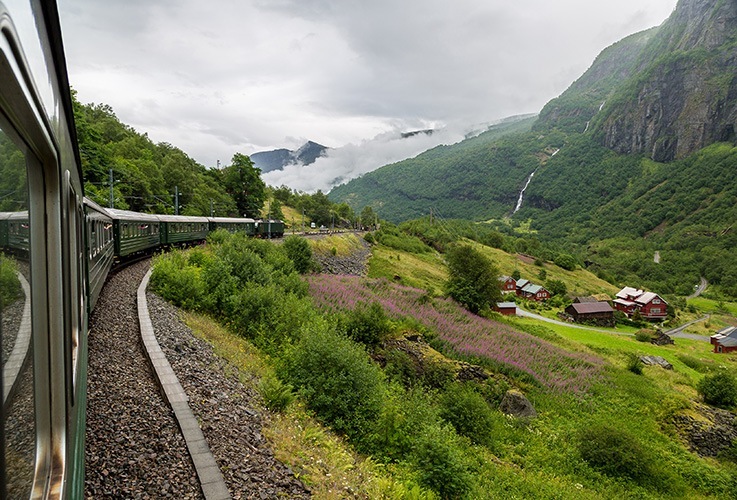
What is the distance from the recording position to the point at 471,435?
43.5 ft

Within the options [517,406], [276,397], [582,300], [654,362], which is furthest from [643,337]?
[276,397]

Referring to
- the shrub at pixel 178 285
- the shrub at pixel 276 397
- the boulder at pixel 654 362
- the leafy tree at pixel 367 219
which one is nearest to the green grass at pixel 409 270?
the boulder at pixel 654 362

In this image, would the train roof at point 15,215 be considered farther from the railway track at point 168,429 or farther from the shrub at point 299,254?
the shrub at point 299,254

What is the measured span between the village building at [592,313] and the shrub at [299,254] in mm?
41538

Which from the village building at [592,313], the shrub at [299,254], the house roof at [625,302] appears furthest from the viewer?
the house roof at [625,302]

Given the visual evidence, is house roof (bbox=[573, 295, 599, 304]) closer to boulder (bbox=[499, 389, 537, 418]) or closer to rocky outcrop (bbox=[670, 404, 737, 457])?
rocky outcrop (bbox=[670, 404, 737, 457])

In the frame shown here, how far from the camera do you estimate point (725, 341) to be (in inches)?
1794

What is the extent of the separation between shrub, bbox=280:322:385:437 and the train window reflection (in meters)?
8.36

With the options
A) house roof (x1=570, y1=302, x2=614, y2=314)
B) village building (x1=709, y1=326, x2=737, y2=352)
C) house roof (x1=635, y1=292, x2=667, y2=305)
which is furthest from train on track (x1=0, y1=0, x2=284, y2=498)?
house roof (x1=635, y1=292, x2=667, y2=305)

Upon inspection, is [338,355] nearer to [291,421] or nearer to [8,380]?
[291,421]

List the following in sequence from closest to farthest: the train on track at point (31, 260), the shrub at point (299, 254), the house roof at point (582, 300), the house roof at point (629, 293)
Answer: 1. the train on track at point (31, 260)
2. the shrub at point (299, 254)
3. the house roof at point (582, 300)
4. the house roof at point (629, 293)

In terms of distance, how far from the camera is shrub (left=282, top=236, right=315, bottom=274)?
86.3 ft

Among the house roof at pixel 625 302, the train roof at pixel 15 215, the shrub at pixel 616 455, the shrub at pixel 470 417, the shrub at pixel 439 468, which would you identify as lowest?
the house roof at pixel 625 302

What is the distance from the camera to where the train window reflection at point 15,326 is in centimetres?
117
